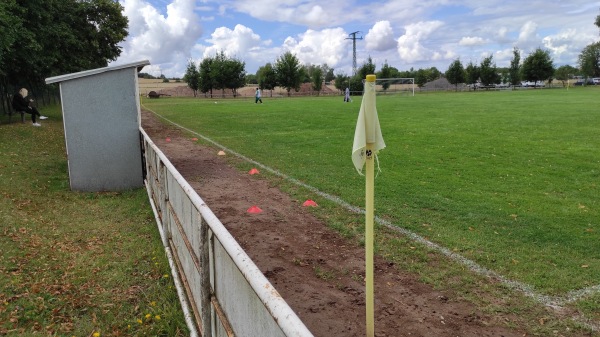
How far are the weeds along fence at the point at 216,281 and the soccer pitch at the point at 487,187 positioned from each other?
2.94 meters

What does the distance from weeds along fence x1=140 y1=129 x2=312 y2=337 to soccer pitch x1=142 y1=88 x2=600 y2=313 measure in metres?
2.94

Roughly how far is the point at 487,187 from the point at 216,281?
6663mm

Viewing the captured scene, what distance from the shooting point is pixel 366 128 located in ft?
9.97

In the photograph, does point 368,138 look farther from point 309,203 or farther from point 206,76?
point 206,76

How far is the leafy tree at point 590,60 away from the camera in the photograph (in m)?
91.1

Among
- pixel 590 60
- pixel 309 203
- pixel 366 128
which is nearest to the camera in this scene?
pixel 366 128

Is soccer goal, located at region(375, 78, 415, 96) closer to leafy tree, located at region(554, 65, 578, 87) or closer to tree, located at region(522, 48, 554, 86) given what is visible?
tree, located at region(522, 48, 554, 86)

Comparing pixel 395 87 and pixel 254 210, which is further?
pixel 395 87

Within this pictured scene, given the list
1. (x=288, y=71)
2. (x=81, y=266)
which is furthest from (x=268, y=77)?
(x=81, y=266)

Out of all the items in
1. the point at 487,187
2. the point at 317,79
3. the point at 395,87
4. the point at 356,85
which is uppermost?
the point at 317,79

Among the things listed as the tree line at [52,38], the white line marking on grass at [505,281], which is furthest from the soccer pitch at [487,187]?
the tree line at [52,38]

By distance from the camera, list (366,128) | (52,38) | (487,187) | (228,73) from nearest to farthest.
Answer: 1. (366,128)
2. (487,187)
3. (52,38)
4. (228,73)

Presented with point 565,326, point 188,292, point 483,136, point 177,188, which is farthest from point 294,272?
point 483,136

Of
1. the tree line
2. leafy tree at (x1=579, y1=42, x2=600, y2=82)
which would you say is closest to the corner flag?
the tree line
